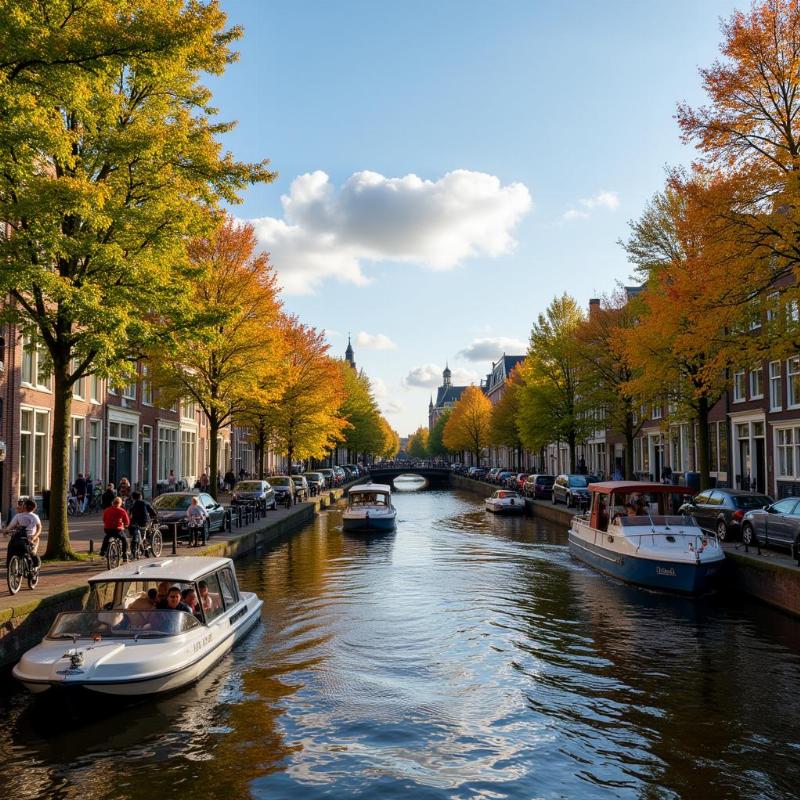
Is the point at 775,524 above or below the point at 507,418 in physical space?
below

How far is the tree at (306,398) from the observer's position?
4416cm

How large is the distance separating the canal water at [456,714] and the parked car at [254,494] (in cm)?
1723

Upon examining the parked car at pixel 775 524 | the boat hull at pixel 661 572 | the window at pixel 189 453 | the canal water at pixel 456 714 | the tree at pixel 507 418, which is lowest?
the canal water at pixel 456 714

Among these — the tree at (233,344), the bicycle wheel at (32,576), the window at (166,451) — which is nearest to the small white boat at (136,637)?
the bicycle wheel at (32,576)

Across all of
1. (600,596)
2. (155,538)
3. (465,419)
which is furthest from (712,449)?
(465,419)

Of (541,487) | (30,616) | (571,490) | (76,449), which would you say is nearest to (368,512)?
(571,490)

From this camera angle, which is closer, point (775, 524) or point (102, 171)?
point (102, 171)

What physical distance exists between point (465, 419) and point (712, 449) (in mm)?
62846

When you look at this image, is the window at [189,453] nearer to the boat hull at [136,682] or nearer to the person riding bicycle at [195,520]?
the person riding bicycle at [195,520]

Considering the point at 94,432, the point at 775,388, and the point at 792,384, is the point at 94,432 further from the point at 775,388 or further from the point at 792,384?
the point at 792,384

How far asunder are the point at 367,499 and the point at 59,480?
63.1 ft

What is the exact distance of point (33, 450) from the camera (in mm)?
28328

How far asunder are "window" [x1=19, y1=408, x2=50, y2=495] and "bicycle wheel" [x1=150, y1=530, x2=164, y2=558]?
10112 millimetres

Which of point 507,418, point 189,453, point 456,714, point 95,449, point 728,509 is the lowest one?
point 456,714
